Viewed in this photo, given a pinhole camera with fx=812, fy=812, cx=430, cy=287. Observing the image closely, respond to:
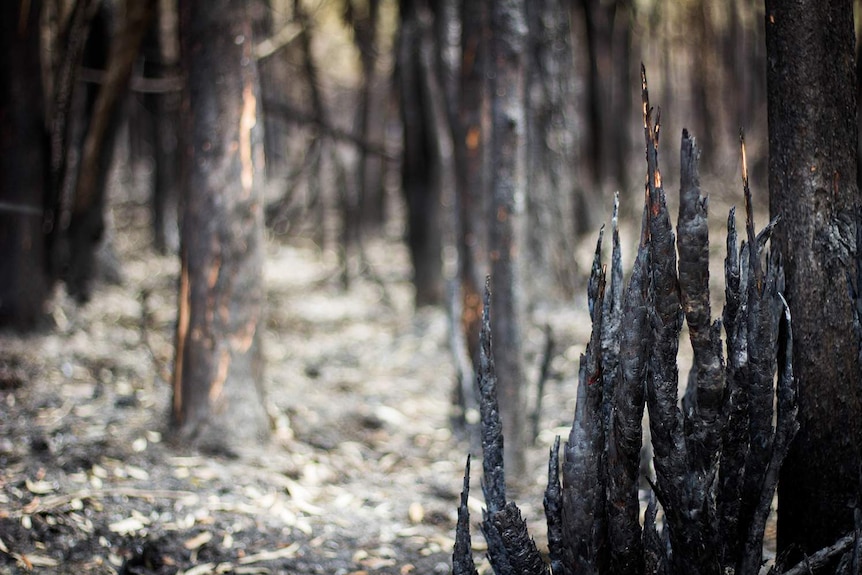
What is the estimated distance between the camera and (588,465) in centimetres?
243

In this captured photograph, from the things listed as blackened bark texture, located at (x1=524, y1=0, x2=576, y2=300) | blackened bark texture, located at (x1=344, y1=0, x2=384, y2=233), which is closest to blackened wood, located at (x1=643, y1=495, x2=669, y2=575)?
blackened bark texture, located at (x1=524, y1=0, x2=576, y2=300)

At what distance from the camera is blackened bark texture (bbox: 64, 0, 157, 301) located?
5.94 meters

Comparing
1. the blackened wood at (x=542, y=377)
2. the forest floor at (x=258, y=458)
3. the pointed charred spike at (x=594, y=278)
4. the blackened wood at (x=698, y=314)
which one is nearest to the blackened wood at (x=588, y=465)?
the pointed charred spike at (x=594, y=278)

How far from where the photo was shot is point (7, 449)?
411cm

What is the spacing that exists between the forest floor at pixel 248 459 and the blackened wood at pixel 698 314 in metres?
1.48

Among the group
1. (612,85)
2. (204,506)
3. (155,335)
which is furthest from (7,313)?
(612,85)

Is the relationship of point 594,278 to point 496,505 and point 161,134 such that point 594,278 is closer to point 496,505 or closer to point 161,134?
point 496,505

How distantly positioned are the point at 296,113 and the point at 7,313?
2.89m

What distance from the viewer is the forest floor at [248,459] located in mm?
3432

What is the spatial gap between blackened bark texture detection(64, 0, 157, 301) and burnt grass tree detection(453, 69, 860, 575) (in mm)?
4570

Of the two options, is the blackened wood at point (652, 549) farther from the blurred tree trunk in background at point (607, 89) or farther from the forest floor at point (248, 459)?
the blurred tree trunk in background at point (607, 89)

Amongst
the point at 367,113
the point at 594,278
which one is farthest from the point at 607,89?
the point at 594,278

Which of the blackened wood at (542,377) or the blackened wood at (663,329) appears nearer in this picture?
the blackened wood at (663,329)

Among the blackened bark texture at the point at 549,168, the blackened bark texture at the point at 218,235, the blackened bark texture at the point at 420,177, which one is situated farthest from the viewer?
the blackened bark texture at the point at 420,177
